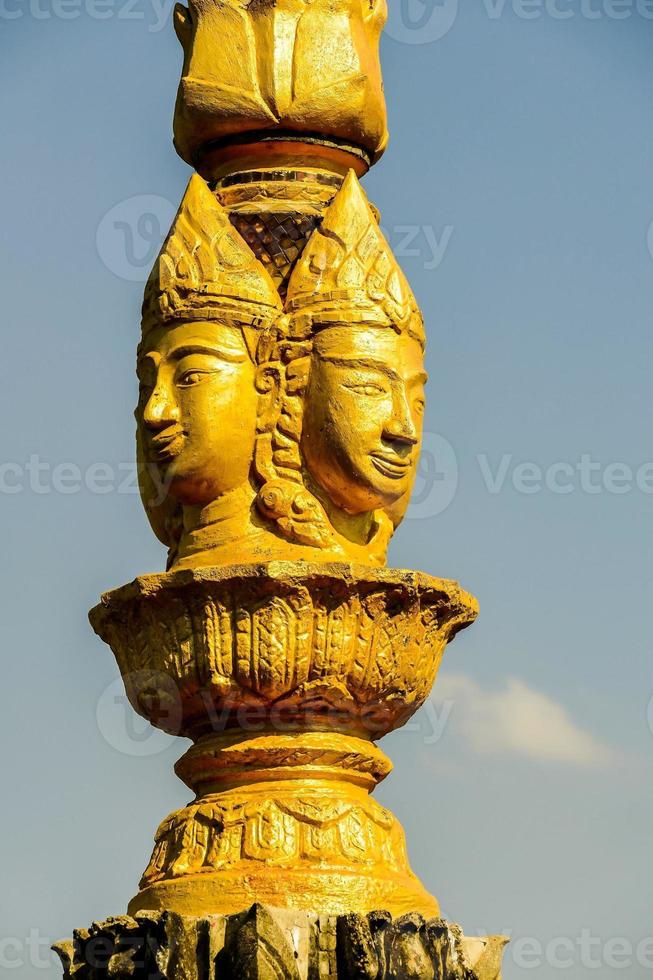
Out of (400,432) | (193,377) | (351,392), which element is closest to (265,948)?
(400,432)

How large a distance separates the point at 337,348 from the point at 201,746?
7.25 feet

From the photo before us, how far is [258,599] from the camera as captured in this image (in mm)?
10781

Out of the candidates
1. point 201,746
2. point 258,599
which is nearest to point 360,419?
point 258,599

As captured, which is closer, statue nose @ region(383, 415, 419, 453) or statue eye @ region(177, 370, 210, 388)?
statue nose @ region(383, 415, 419, 453)

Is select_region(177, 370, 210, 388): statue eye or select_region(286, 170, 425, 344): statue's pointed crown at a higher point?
select_region(286, 170, 425, 344): statue's pointed crown

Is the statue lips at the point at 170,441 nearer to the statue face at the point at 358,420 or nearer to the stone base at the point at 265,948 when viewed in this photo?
the statue face at the point at 358,420

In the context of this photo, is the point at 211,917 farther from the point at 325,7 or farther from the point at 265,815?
the point at 325,7

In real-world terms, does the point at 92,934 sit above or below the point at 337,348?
below

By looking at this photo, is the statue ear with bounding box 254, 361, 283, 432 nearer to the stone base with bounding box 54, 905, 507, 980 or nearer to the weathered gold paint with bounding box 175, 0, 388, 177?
the weathered gold paint with bounding box 175, 0, 388, 177

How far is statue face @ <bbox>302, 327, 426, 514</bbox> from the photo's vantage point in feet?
36.8

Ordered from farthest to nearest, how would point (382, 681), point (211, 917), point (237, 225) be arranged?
1. point (237, 225)
2. point (382, 681)
3. point (211, 917)

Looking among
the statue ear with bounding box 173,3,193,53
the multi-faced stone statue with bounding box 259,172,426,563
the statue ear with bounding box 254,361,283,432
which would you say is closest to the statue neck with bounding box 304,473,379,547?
the multi-faced stone statue with bounding box 259,172,426,563

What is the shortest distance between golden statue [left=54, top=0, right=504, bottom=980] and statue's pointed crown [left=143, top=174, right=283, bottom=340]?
0.01 meters

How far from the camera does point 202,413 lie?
444 inches
